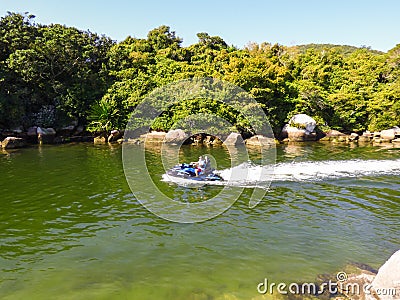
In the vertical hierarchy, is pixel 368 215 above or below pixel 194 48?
below

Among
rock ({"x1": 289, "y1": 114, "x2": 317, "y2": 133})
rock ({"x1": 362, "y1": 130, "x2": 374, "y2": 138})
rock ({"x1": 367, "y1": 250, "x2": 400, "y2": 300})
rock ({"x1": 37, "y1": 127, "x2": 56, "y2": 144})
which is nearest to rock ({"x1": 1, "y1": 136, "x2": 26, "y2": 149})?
rock ({"x1": 37, "y1": 127, "x2": 56, "y2": 144})

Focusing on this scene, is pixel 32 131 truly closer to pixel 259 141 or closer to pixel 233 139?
pixel 233 139

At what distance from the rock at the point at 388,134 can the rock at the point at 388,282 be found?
30.7 m

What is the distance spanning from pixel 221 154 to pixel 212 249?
16288mm

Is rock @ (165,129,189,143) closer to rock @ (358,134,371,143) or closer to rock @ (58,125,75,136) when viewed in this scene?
rock @ (58,125,75,136)

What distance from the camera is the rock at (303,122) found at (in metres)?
33.7

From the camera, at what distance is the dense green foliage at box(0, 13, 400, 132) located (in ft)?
108

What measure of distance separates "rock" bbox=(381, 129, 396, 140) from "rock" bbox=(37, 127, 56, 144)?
3463 centimetres

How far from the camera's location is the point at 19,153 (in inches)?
998

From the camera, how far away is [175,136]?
32312 mm

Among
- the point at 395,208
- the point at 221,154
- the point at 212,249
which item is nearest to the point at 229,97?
the point at 221,154

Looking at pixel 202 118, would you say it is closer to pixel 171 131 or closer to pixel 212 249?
pixel 171 131

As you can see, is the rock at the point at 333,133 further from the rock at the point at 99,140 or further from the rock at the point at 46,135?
the rock at the point at 46,135

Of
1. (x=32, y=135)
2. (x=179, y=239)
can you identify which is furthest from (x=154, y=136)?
(x=179, y=239)
